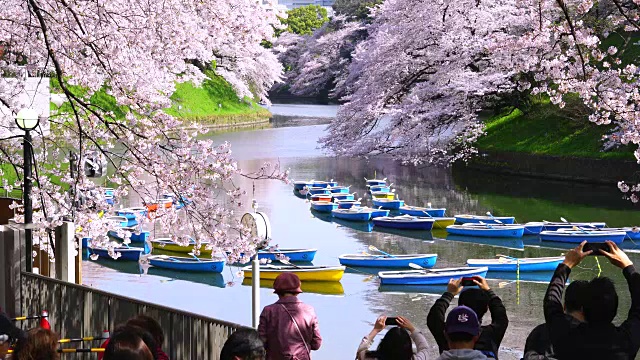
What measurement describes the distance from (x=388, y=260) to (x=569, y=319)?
1643cm

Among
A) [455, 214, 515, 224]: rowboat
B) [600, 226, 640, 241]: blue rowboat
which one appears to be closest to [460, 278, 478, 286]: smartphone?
[600, 226, 640, 241]: blue rowboat

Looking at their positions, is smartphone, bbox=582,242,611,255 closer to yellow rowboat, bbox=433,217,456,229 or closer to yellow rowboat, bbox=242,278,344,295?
yellow rowboat, bbox=242,278,344,295

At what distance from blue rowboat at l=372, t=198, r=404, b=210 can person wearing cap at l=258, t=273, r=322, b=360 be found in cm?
2297

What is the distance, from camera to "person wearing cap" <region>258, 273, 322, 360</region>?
598 cm

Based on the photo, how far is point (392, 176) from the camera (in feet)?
121

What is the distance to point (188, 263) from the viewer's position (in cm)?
2111

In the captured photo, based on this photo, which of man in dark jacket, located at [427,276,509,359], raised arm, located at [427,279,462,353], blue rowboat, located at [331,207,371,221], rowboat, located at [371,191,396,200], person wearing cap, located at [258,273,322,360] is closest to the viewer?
man in dark jacket, located at [427,276,509,359]

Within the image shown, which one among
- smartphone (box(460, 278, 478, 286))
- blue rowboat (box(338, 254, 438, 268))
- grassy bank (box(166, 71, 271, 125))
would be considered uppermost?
grassy bank (box(166, 71, 271, 125))

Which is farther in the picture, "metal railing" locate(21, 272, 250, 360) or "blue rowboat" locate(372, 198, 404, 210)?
"blue rowboat" locate(372, 198, 404, 210)

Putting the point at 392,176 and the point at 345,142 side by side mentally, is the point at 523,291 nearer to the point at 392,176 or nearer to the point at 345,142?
the point at 345,142

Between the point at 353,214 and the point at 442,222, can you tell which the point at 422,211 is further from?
the point at 353,214

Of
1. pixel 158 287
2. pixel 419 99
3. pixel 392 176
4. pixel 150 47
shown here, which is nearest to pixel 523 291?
pixel 158 287

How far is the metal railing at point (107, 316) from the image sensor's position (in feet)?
20.4

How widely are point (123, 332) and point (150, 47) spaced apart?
941cm
